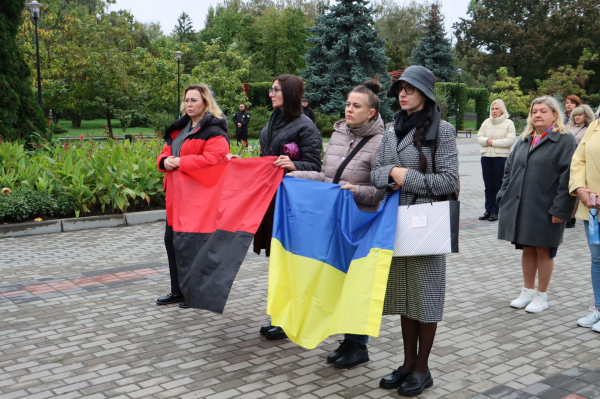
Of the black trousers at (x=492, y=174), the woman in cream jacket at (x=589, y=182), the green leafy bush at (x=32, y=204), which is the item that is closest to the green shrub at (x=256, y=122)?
the black trousers at (x=492, y=174)

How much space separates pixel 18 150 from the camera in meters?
11.0

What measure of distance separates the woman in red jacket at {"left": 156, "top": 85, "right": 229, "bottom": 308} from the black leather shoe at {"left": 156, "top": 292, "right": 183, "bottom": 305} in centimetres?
1

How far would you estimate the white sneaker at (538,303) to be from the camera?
5754 mm

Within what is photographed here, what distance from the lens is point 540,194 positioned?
5.64 meters

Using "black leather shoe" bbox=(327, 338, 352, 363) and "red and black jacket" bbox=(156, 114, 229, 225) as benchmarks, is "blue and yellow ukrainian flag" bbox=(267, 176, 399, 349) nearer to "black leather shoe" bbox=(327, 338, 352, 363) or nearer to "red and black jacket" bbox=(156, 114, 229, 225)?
"black leather shoe" bbox=(327, 338, 352, 363)

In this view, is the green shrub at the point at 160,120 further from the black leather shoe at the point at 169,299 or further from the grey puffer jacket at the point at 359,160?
the grey puffer jacket at the point at 359,160

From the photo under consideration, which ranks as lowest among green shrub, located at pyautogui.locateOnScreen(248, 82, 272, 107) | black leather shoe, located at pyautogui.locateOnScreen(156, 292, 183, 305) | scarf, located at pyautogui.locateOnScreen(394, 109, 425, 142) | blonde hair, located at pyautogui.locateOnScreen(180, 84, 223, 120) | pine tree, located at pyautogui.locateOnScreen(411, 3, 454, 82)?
black leather shoe, located at pyautogui.locateOnScreen(156, 292, 183, 305)

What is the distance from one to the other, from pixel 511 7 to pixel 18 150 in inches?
2351

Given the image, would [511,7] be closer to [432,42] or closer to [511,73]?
[511,73]

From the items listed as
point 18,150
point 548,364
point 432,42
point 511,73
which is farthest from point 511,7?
point 548,364

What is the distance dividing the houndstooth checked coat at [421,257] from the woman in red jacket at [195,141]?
6.94 ft

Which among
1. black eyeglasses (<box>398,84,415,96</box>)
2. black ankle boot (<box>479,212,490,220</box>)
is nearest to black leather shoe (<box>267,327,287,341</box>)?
black eyeglasses (<box>398,84,415,96</box>)

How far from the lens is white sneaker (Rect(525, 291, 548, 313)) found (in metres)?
5.75

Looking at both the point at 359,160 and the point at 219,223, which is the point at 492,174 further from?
the point at 219,223
